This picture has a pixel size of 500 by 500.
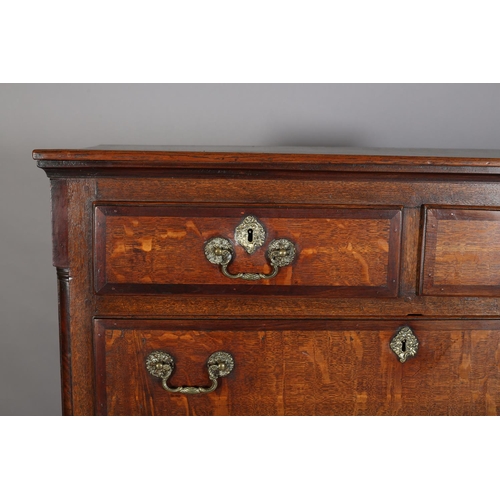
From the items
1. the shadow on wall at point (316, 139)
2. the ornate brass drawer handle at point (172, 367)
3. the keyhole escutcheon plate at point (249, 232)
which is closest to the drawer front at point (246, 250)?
the keyhole escutcheon plate at point (249, 232)

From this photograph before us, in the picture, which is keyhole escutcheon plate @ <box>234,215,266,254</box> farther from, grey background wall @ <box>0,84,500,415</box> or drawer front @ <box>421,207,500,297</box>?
grey background wall @ <box>0,84,500,415</box>

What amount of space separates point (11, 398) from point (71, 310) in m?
1.16

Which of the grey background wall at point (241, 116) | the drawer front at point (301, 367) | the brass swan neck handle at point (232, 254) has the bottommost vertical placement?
the drawer front at point (301, 367)

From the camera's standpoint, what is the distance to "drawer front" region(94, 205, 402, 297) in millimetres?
1221

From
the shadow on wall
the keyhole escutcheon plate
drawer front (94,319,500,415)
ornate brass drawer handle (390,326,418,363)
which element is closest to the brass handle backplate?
the keyhole escutcheon plate

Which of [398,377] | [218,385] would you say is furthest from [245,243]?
[398,377]

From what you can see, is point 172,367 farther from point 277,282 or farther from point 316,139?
point 316,139

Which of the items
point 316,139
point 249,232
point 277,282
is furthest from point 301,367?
point 316,139

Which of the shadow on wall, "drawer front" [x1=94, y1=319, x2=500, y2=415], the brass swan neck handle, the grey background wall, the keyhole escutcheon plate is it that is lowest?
"drawer front" [x1=94, y1=319, x2=500, y2=415]

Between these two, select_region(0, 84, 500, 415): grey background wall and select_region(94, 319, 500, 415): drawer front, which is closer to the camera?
select_region(94, 319, 500, 415): drawer front

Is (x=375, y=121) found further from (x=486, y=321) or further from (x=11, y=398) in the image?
(x=11, y=398)

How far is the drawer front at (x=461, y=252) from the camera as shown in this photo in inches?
48.4

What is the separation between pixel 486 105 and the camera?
205 centimetres

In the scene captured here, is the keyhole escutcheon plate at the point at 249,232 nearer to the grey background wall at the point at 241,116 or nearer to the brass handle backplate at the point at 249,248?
the brass handle backplate at the point at 249,248
